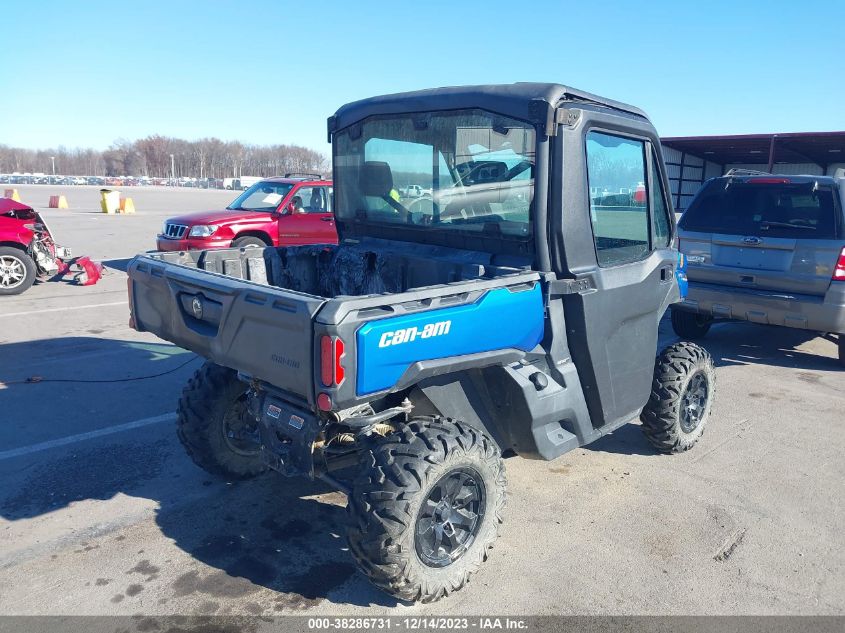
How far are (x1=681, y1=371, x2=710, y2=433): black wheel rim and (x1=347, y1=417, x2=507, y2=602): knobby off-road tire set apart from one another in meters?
2.09

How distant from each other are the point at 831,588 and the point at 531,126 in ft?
9.10

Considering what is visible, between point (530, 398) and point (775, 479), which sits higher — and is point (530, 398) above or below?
above

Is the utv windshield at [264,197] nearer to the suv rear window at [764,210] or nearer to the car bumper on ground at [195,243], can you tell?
the car bumper on ground at [195,243]

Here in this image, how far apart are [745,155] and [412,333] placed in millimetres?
20030

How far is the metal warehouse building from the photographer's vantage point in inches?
678

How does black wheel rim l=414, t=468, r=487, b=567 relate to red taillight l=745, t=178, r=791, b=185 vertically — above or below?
below

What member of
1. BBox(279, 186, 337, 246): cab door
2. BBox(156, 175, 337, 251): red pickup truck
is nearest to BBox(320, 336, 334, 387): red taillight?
BBox(156, 175, 337, 251): red pickup truck

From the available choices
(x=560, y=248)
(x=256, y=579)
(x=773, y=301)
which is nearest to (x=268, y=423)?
(x=256, y=579)

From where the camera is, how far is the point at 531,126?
11.5 ft

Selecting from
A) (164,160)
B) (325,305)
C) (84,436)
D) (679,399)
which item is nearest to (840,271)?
(679,399)

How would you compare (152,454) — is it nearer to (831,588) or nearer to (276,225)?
(831,588)

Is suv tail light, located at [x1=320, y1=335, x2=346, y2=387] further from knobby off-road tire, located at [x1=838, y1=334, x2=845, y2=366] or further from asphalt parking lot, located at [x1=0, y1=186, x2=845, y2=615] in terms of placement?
knobby off-road tire, located at [x1=838, y1=334, x2=845, y2=366]

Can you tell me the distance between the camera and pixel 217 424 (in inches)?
166

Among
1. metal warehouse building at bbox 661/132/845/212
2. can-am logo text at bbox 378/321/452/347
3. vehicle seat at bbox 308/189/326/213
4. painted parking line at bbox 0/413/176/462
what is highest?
metal warehouse building at bbox 661/132/845/212
